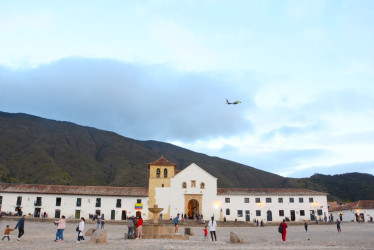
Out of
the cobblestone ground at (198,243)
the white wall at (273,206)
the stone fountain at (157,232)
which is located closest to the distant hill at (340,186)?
the white wall at (273,206)

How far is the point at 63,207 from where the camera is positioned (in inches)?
1961

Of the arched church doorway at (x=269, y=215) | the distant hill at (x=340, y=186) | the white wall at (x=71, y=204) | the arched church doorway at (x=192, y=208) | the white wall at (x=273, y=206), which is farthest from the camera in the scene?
the distant hill at (x=340, y=186)

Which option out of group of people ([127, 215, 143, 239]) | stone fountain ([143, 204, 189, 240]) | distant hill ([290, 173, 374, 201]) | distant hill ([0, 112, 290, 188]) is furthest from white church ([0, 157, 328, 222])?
distant hill ([290, 173, 374, 201])

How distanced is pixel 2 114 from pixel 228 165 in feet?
331

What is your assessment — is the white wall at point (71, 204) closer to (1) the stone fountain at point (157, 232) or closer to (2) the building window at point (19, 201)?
(2) the building window at point (19, 201)

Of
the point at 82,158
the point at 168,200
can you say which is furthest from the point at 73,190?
the point at 82,158

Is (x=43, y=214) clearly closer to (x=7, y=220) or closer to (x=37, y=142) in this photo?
(x=7, y=220)

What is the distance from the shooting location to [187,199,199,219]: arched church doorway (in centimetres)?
5321

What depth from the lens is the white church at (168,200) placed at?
49688 mm

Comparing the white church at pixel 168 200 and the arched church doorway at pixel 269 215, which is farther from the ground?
the white church at pixel 168 200

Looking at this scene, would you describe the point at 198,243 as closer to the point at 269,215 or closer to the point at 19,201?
Result: the point at 269,215

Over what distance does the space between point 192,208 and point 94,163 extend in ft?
207

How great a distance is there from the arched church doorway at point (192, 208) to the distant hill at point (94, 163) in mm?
37370

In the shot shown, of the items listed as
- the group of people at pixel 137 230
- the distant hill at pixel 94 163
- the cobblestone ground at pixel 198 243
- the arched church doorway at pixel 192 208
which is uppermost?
the distant hill at pixel 94 163
